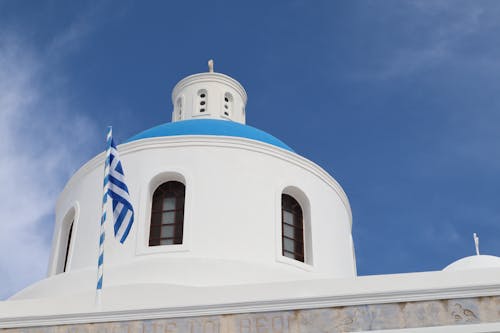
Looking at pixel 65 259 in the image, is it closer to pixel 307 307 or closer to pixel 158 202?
pixel 158 202

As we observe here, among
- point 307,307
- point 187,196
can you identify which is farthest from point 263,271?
point 307,307

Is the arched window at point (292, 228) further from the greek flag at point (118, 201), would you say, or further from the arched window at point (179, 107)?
the arched window at point (179, 107)

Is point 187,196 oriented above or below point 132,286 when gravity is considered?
above

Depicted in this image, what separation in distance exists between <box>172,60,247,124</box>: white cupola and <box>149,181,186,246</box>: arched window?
4146 millimetres

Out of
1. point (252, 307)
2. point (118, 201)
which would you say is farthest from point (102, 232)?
point (252, 307)

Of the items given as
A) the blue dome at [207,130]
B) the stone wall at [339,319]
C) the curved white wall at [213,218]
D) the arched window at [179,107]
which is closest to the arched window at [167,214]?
the curved white wall at [213,218]

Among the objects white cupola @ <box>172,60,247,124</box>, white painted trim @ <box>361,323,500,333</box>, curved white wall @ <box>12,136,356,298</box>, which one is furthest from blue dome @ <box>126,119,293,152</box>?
white painted trim @ <box>361,323,500,333</box>

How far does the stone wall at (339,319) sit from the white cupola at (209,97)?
8296 mm

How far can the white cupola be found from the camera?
1625cm

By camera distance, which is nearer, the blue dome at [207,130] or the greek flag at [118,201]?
the greek flag at [118,201]

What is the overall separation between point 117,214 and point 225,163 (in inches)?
116

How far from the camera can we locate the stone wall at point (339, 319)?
7.94m

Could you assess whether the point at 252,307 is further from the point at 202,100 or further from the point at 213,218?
the point at 202,100

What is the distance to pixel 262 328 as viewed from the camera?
8.09m
